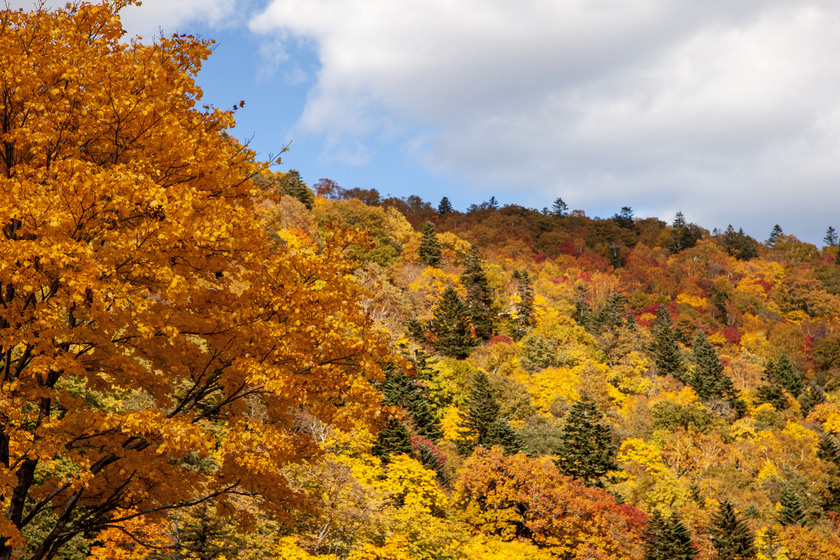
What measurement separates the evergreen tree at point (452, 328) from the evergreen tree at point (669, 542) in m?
25.1

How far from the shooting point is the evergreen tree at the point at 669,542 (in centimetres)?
3184

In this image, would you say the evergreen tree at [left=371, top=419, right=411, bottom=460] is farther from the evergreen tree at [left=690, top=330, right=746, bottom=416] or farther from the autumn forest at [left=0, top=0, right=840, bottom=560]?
the evergreen tree at [left=690, top=330, right=746, bottom=416]

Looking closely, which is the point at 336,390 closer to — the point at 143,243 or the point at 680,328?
the point at 143,243

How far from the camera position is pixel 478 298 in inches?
2542

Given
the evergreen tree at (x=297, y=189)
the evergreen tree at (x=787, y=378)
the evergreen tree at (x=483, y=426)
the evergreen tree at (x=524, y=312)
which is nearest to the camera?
the evergreen tree at (x=483, y=426)

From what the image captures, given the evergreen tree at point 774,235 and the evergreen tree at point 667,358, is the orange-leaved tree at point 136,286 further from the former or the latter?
the evergreen tree at point 774,235

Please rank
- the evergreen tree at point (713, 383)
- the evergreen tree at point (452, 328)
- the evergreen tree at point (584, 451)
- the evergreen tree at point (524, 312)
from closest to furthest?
the evergreen tree at point (584, 451) → the evergreen tree at point (452, 328) → the evergreen tree at point (713, 383) → the evergreen tree at point (524, 312)

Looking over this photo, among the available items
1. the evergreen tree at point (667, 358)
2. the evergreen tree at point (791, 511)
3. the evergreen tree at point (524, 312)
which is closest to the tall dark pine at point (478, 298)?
the evergreen tree at point (524, 312)

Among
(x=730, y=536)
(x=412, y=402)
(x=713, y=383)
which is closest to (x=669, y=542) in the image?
(x=730, y=536)

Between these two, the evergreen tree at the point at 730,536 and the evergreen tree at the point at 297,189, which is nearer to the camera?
the evergreen tree at the point at 730,536

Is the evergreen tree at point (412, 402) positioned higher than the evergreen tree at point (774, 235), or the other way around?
the evergreen tree at point (774, 235)

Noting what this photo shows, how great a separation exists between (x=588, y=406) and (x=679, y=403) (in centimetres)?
1440

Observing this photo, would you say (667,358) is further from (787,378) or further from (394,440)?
Result: (394,440)

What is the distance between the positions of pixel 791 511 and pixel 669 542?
40.7 ft
